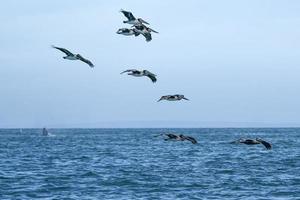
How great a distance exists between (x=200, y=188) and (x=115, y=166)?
24618 mm

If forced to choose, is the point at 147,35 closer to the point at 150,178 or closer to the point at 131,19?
the point at 131,19

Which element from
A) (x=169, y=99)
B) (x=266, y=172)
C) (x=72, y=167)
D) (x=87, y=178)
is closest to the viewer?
(x=169, y=99)

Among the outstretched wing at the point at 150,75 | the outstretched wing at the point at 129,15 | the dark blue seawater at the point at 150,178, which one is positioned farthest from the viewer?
the dark blue seawater at the point at 150,178

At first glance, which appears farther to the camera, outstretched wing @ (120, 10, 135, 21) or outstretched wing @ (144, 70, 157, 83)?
outstretched wing @ (120, 10, 135, 21)

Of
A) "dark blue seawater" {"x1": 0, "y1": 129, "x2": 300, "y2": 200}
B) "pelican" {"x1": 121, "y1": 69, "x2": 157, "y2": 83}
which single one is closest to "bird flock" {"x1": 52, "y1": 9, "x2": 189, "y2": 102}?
"pelican" {"x1": 121, "y1": 69, "x2": 157, "y2": 83}

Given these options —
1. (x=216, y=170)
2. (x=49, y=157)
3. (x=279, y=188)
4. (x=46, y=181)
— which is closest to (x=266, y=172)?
(x=216, y=170)

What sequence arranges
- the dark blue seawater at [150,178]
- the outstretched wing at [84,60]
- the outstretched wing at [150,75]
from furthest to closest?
the dark blue seawater at [150,178] → the outstretched wing at [150,75] → the outstretched wing at [84,60]

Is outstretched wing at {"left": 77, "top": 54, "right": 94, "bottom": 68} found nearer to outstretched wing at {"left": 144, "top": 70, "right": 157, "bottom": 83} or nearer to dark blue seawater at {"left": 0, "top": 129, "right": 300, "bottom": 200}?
outstretched wing at {"left": 144, "top": 70, "right": 157, "bottom": 83}

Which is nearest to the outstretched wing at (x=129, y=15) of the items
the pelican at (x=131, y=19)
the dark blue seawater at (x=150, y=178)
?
the pelican at (x=131, y=19)

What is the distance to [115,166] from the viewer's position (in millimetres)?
83062

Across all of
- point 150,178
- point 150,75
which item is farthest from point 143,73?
point 150,178

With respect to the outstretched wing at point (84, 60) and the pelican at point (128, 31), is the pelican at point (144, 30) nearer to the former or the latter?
the pelican at point (128, 31)

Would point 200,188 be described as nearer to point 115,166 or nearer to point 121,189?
point 121,189

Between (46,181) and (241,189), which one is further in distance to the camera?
(46,181)
